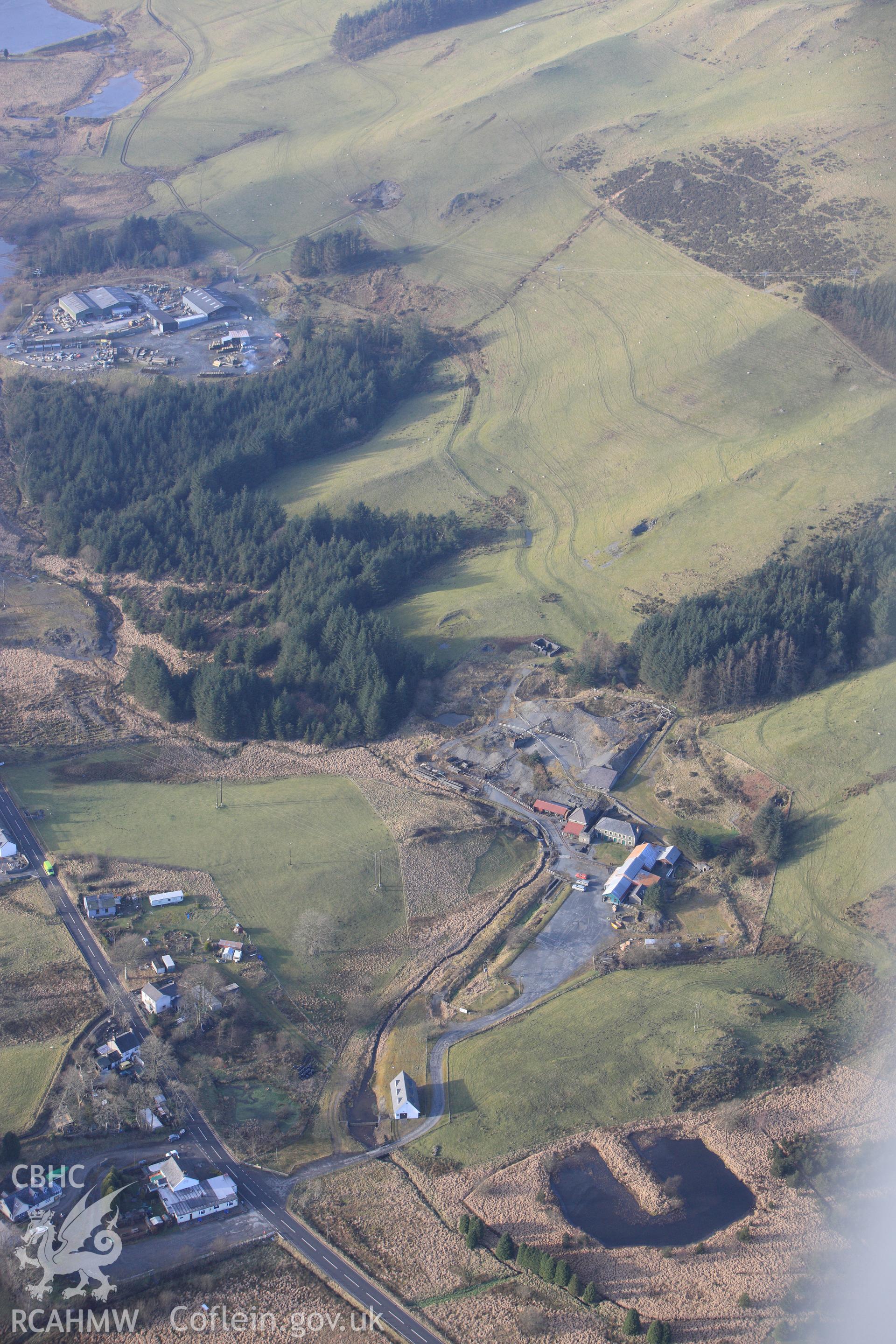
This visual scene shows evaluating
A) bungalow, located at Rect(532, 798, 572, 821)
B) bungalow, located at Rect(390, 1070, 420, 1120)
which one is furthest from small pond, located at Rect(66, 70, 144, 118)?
bungalow, located at Rect(390, 1070, 420, 1120)

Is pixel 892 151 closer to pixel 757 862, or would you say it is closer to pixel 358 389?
pixel 358 389

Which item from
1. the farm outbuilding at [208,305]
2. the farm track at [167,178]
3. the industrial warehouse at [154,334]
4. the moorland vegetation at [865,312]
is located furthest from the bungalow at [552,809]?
the farm track at [167,178]

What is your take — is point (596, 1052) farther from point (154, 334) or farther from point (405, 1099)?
point (154, 334)

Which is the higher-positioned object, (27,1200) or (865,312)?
(865,312)

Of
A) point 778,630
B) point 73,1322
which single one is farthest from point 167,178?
point 73,1322

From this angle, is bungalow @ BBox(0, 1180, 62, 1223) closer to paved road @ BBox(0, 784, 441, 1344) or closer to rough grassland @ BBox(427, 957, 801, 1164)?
paved road @ BBox(0, 784, 441, 1344)

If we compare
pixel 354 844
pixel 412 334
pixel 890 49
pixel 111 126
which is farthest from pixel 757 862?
pixel 111 126
